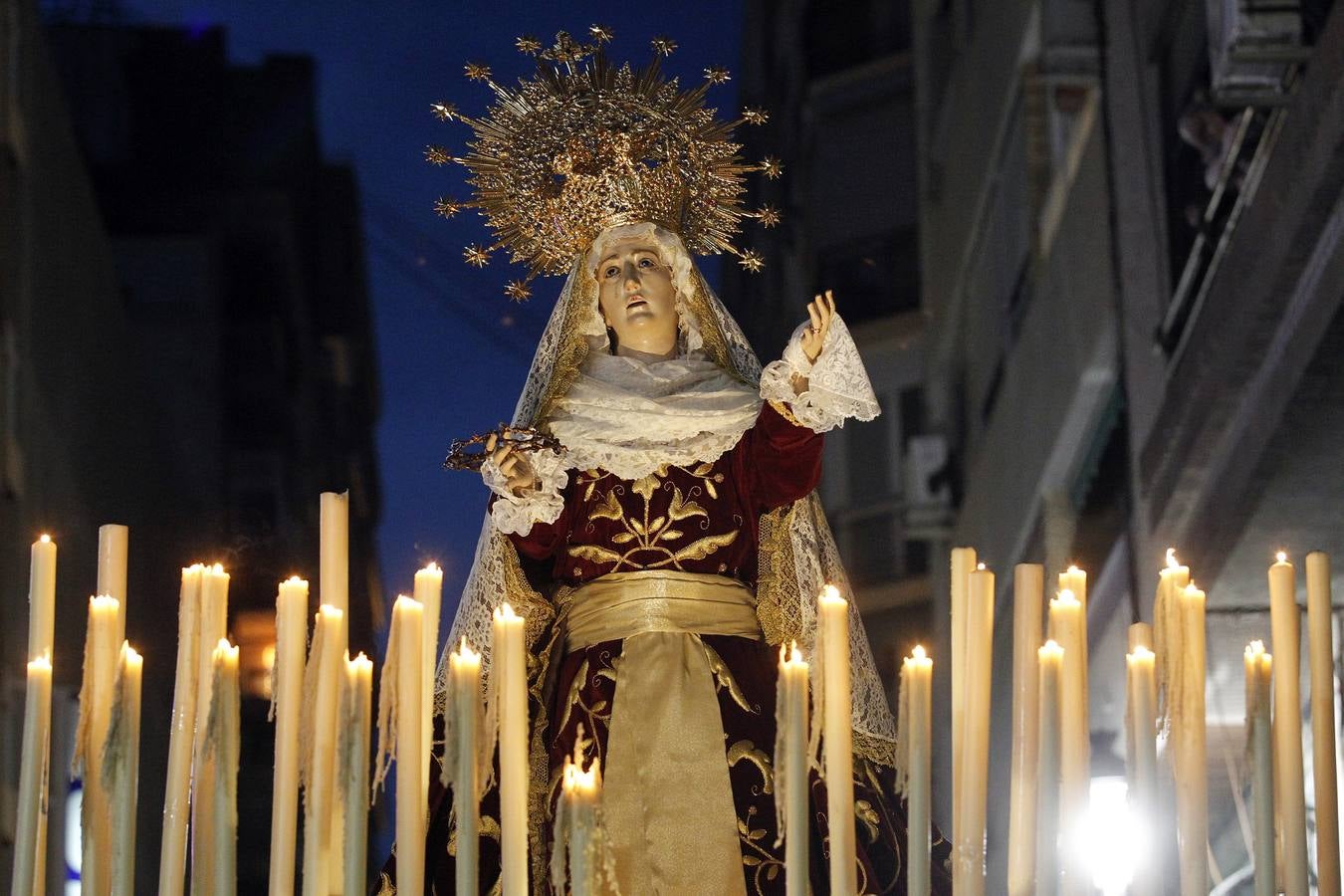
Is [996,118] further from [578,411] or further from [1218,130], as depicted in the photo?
[578,411]

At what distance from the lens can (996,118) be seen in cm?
1136

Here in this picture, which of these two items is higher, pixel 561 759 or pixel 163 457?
pixel 163 457

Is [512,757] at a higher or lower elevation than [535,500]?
lower

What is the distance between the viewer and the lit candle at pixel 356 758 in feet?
12.2

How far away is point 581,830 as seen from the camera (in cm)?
348

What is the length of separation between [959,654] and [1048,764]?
237 mm

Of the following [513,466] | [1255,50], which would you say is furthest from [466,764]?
[1255,50]

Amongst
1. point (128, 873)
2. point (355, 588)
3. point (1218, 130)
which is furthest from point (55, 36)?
point (128, 873)

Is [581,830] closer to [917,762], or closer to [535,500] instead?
[917,762]

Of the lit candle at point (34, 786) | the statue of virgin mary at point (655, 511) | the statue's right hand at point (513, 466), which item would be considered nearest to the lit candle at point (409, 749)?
the lit candle at point (34, 786)

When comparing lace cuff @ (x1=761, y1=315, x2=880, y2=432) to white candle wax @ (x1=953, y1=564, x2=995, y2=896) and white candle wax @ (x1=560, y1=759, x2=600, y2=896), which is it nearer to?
white candle wax @ (x1=953, y1=564, x2=995, y2=896)

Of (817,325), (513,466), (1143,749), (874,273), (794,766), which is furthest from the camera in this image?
(874,273)

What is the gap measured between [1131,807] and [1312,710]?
0.33 meters

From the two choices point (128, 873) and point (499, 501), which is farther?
point (499, 501)
